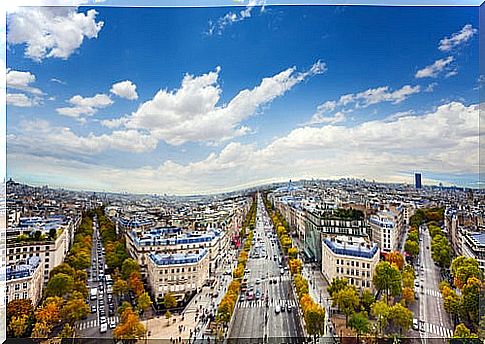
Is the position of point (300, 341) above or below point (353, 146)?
below

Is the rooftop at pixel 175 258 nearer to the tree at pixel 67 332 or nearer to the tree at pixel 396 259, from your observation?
the tree at pixel 67 332

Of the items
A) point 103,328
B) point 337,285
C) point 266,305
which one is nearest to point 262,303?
point 266,305

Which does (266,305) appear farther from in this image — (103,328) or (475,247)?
(475,247)

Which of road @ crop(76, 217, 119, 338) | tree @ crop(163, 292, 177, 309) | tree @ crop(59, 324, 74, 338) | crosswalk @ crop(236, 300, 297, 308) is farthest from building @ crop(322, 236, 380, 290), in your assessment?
tree @ crop(59, 324, 74, 338)

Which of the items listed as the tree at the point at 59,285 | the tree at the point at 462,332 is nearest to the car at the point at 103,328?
the tree at the point at 59,285

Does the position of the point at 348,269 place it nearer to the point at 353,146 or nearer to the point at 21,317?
the point at 353,146

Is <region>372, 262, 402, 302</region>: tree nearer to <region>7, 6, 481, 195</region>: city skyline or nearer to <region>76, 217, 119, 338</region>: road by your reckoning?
<region>7, 6, 481, 195</region>: city skyline

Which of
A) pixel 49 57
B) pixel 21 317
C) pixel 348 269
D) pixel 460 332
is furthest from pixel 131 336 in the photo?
pixel 460 332
